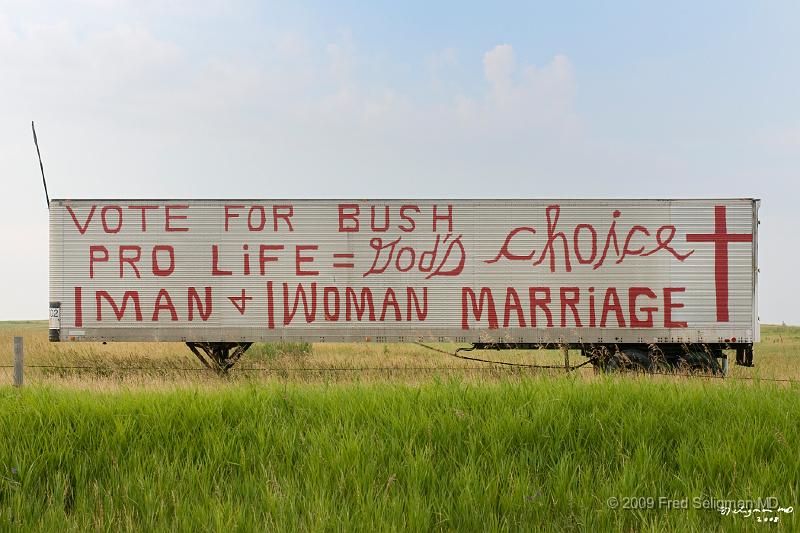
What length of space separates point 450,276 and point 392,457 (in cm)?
902

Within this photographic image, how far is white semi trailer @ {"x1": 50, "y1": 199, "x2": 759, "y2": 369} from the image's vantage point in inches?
580

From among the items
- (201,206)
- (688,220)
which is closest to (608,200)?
(688,220)

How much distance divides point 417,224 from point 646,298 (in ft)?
17.6

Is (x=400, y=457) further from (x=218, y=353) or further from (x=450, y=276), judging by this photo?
(x=218, y=353)

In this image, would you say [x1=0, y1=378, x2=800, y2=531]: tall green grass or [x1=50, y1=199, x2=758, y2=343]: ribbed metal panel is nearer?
[x1=0, y1=378, x2=800, y2=531]: tall green grass

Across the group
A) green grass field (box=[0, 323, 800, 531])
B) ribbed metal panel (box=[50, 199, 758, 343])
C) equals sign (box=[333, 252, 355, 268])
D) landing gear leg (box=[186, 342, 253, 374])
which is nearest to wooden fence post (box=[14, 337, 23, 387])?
ribbed metal panel (box=[50, 199, 758, 343])

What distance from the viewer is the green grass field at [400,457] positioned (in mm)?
5164

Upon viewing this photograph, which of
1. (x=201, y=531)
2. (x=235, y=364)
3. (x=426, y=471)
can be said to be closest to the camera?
(x=201, y=531)

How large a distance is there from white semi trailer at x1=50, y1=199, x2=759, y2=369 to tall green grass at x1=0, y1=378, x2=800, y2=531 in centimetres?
677

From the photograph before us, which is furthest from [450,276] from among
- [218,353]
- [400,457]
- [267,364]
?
[400,457]

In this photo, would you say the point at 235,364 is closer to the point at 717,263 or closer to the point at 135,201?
the point at 135,201

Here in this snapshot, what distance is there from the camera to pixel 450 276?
14.8 m

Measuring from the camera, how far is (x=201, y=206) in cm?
1512

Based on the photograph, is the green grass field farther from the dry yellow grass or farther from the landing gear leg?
the landing gear leg
